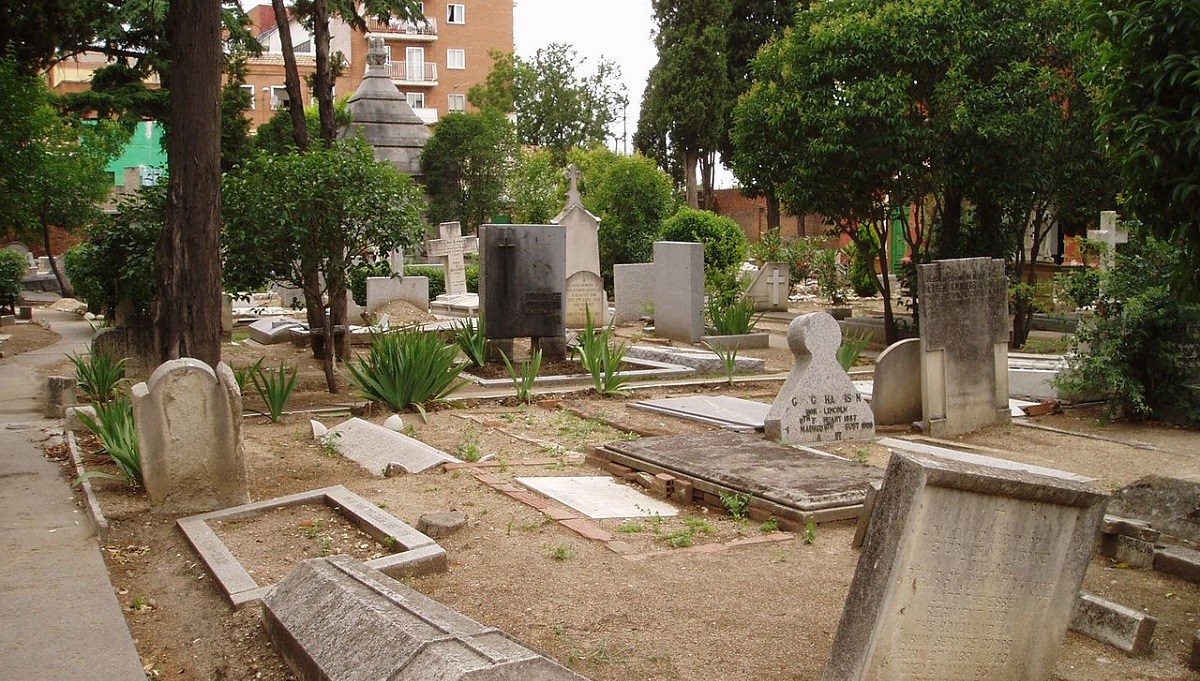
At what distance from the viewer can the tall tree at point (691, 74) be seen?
4003 centimetres

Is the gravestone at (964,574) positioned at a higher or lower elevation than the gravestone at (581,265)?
lower

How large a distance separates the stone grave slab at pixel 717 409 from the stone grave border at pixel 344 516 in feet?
12.4

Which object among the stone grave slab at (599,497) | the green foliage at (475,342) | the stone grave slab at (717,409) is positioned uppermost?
the green foliage at (475,342)

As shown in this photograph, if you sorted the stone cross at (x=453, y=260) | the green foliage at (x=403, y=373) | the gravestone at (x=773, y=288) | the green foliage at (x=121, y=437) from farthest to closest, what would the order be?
the stone cross at (x=453, y=260), the gravestone at (x=773, y=288), the green foliage at (x=403, y=373), the green foliage at (x=121, y=437)

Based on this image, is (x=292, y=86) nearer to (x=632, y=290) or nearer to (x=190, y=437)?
(x=632, y=290)

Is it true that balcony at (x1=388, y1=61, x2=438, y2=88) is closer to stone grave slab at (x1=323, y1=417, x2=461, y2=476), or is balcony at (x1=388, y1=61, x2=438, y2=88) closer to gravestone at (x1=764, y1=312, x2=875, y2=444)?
stone grave slab at (x1=323, y1=417, x2=461, y2=476)

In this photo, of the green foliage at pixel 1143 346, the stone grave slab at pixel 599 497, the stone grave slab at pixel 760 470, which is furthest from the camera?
the green foliage at pixel 1143 346

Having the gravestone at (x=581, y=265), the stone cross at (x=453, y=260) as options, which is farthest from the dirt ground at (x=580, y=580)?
the stone cross at (x=453, y=260)

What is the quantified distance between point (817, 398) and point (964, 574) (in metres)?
5.30

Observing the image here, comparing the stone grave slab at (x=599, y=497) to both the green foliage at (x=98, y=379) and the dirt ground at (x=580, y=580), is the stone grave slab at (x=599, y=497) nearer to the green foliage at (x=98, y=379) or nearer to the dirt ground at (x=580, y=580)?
the dirt ground at (x=580, y=580)

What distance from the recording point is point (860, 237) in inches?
696

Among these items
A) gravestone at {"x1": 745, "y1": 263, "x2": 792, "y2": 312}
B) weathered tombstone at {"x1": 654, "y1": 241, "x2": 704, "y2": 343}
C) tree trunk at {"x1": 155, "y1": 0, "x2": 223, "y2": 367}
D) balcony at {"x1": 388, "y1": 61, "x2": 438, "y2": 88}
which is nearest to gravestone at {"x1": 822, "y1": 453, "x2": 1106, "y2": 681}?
tree trunk at {"x1": 155, "y1": 0, "x2": 223, "y2": 367}

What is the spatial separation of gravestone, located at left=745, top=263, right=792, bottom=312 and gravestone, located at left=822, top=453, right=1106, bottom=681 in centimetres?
1940

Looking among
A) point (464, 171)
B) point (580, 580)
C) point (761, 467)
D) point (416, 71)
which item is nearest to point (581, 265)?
point (761, 467)
